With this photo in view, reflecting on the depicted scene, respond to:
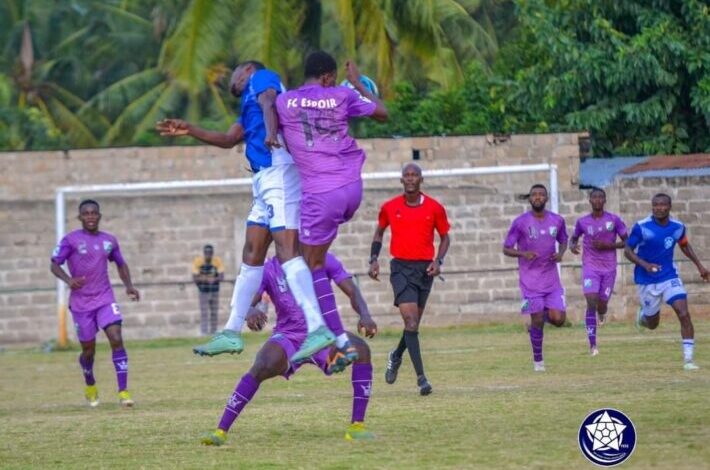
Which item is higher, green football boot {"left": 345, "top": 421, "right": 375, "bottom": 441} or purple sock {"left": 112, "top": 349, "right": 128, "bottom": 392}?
purple sock {"left": 112, "top": 349, "right": 128, "bottom": 392}

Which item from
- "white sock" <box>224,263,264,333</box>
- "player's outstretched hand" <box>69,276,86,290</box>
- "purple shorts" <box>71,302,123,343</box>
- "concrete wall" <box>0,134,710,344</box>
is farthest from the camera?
"concrete wall" <box>0,134,710,344</box>

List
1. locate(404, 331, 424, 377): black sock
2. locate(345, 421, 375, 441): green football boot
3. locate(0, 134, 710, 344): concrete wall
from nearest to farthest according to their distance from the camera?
locate(345, 421, 375, 441): green football boot, locate(404, 331, 424, 377): black sock, locate(0, 134, 710, 344): concrete wall

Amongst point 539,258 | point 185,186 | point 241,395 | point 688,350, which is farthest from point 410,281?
point 185,186

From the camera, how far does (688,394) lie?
1377cm

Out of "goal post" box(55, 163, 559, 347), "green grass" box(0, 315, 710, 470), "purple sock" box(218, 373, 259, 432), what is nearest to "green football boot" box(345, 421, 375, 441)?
"green grass" box(0, 315, 710, 470)

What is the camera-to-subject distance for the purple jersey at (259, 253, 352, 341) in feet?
38.6

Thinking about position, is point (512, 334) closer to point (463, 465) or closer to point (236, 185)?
point (236, 185)

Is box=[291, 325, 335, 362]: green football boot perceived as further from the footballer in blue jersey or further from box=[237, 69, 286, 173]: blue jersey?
the footballer in blue jersey

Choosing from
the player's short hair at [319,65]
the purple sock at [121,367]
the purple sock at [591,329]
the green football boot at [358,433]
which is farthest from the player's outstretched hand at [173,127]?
the purple sock at [591,329]

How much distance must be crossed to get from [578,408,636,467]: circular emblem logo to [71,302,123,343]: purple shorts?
7880 millimetres

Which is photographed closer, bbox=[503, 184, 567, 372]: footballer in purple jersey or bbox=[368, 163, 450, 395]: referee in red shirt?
bbox=[368, 163, 450, 395]: referee in red shirt

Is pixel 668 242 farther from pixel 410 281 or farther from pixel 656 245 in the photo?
pixel 410 281

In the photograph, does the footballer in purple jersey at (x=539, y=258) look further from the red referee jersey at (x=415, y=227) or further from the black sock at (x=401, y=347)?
the black sock at (x=401, y=347)

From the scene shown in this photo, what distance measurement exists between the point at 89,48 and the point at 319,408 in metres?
38.4
